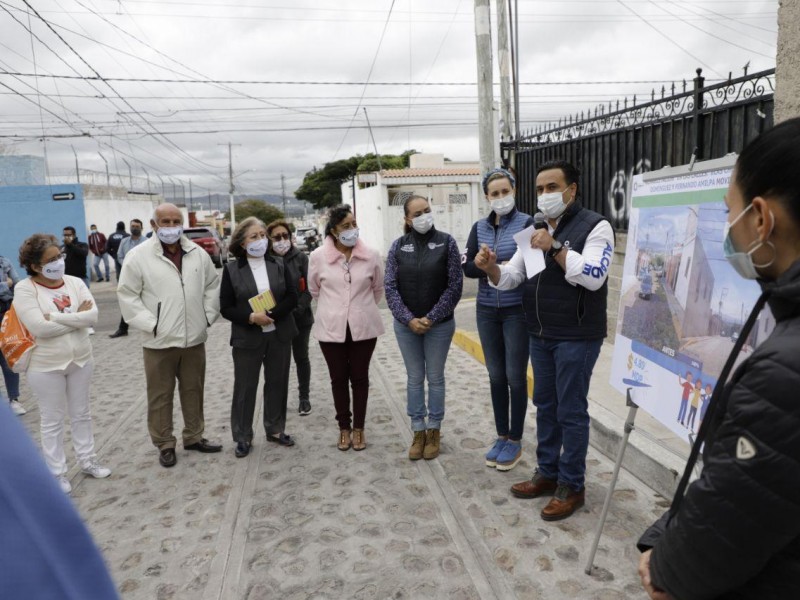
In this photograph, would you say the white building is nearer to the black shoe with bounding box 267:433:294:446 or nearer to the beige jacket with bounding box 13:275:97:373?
the black shoe with bounding box 267:433:294:446

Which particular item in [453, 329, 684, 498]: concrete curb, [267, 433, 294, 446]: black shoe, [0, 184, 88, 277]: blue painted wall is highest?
[0, 184, 88, 277]: blue painted wall

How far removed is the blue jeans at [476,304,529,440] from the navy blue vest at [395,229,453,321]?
1.33 feet

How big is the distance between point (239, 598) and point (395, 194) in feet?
79.7

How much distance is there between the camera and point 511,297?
4254 millimetres

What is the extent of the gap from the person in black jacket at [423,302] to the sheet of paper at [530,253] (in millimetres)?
1164

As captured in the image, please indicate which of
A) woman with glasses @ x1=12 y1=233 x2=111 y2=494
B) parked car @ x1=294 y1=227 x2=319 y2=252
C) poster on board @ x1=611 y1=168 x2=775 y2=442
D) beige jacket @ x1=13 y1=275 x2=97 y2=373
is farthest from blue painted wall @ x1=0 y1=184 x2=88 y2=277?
poster on board @ x1=611 y1=168 x2=775 y2=442

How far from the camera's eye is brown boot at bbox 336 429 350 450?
503 cm

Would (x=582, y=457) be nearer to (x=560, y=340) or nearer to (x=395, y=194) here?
(x=560, y=340)

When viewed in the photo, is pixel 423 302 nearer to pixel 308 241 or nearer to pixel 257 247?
pixel 257 247

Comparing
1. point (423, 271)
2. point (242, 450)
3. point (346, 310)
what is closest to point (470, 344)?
point (346, 310)

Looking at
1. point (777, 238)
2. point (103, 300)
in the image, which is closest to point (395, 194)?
point (103, 300)

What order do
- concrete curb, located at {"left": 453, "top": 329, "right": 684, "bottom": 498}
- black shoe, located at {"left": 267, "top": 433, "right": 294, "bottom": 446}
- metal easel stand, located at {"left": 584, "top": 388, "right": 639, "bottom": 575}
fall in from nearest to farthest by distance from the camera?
metal easel stand, located at {"left": 584, "top": 388, "right": 639, "bottom": 575} < concrete curb, located at {"left": 453, "top": 329, "right": 684, "bottom": 498} < black shoe, located at {"left": 267, "top": 433, "right": 294, "bottom": 446}

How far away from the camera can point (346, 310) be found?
4910 millimetres

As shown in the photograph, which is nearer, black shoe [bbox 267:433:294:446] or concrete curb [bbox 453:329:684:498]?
concrete curb [bbox 453:329:684:498]
